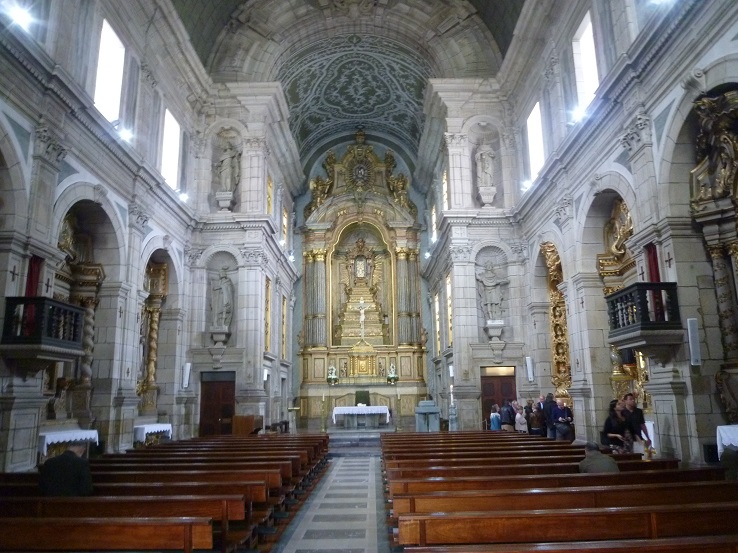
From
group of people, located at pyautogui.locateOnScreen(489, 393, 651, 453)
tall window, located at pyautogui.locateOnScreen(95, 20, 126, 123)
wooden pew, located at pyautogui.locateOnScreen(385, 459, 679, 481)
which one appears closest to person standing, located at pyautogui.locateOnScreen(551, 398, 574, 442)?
group of people, located at pyautogui.locateOnScreen(489, 393, 651, 453)

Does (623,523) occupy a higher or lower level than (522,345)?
lower

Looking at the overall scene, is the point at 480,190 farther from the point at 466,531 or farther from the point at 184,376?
the point at 466,531

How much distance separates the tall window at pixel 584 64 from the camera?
539 inches

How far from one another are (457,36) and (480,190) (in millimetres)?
5706

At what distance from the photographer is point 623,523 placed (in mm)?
4203

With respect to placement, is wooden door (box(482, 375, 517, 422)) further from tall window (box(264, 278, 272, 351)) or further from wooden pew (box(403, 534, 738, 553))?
wooden pew (box(403, 534, 738, 553))

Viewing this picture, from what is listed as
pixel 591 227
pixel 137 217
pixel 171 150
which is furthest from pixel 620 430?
pixel 171 150

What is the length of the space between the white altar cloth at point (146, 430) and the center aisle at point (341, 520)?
5.06 meters

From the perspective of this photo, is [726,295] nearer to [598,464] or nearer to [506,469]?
[598,464]

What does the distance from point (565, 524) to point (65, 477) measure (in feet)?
14.7

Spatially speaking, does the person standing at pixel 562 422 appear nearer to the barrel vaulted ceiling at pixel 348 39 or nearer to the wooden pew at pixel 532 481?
the wooden pew at pixel 532 481

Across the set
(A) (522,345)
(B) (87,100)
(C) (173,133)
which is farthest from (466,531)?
(C) (173,133)

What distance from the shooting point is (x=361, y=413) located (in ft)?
75.2

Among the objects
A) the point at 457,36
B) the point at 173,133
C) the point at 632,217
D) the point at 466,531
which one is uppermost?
the point at 457,36
